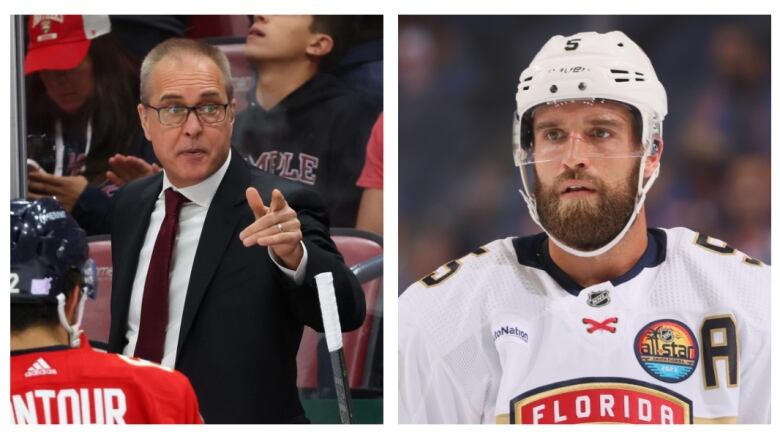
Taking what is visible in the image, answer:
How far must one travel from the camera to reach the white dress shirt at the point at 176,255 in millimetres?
4000

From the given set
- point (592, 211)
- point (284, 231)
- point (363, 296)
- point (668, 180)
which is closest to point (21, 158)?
point (284, 231)

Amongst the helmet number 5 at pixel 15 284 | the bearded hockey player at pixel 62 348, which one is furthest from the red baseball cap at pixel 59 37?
the helmet number 5 at pixel 15 284

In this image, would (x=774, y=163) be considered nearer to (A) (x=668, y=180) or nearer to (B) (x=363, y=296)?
(A) (x=668, y=180)

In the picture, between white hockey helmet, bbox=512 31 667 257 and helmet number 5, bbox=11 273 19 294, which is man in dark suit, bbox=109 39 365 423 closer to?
helmet number 5, bbox=11 273 19 294

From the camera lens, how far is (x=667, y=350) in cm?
403

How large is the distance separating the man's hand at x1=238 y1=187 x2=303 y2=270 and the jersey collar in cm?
83

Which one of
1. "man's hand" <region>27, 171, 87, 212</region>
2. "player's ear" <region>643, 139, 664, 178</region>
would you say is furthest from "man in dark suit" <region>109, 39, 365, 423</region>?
"player's ear" <region>643, 139, 664, 178</region>

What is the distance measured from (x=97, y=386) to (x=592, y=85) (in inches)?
→ 78.0

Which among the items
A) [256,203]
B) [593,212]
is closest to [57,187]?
[256,203]

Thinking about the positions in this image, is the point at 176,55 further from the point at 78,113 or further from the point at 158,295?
the point at 158,295

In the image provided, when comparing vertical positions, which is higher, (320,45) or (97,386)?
(320,45)

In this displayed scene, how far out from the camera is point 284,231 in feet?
12.8

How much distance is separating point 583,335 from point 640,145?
716 mm

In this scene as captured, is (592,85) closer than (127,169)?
Yes
